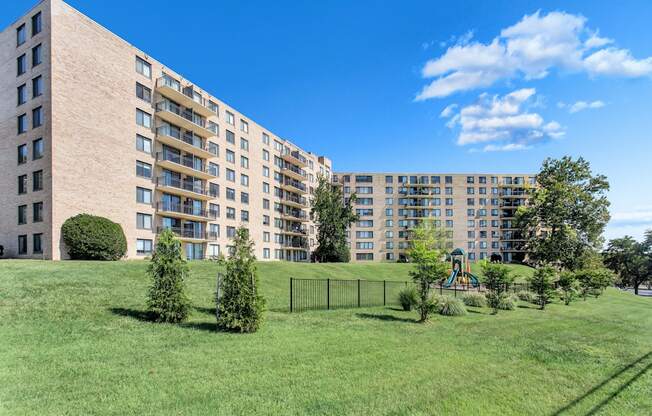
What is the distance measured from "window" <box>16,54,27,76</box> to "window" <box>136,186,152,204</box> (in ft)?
39.6

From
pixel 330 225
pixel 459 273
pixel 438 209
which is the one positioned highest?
pixel 438 209

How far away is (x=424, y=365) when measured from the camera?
8.05 m

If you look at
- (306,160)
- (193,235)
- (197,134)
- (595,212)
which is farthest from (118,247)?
(595,212)

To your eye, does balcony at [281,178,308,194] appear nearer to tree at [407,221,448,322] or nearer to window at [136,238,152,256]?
window at [136,238,152,256]

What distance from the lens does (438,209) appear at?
8150 centimetres

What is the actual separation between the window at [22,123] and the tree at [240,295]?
27.9 m

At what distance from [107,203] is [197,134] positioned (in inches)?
576

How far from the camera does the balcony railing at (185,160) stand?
116ft

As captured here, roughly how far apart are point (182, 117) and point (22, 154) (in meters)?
13.3

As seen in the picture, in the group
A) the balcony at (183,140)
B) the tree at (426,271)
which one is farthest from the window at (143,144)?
the tree at (426,271)

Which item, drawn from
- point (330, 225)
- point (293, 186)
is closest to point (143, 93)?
point (293, 186)

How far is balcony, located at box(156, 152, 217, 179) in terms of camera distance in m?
35.2

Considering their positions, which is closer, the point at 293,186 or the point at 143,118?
the point at 143,118

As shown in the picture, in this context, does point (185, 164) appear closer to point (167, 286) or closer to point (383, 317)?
point (167, 286)
